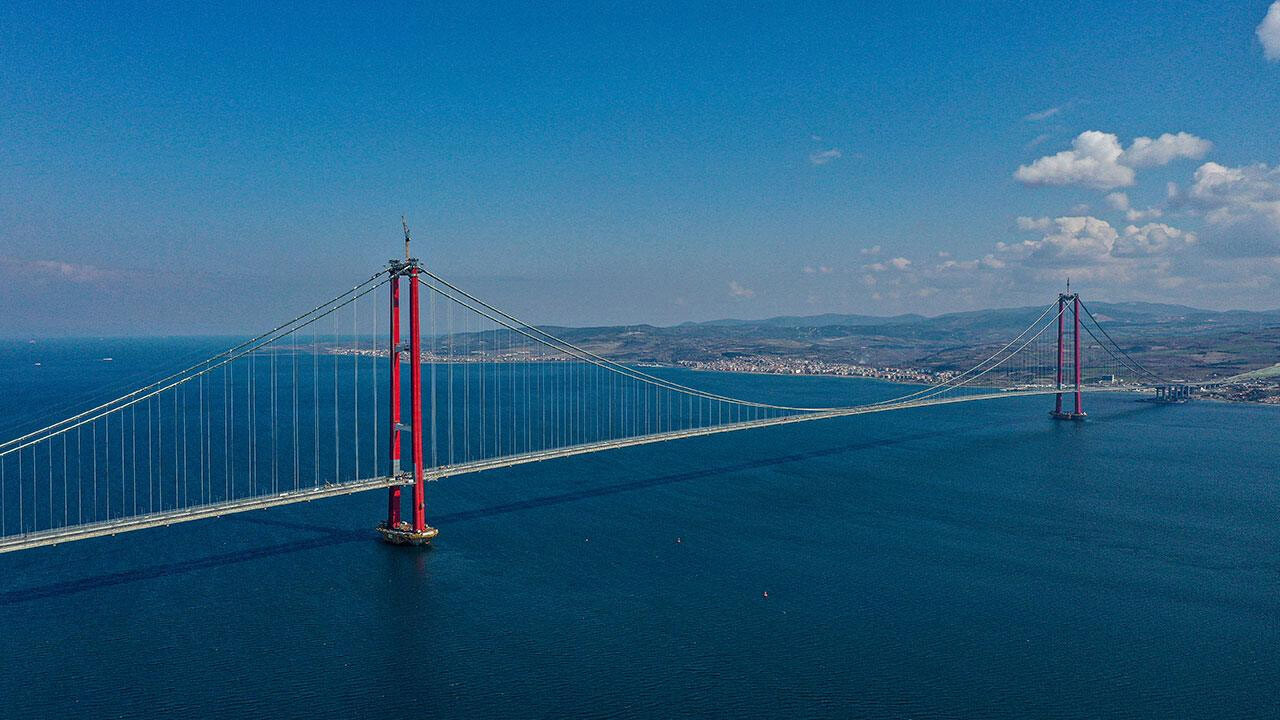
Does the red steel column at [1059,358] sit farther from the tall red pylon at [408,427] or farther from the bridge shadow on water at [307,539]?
the tall red pylon at [408,427]

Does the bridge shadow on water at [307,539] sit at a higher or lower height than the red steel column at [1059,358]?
lower

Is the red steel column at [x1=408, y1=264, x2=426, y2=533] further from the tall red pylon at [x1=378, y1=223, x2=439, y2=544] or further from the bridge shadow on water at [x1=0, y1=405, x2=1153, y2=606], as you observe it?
the bridge shadow on water at [x1=0, y1=405, x2=1153, y2=606]

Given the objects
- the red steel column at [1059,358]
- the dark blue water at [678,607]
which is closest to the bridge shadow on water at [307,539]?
the dark blue water at [678,607]

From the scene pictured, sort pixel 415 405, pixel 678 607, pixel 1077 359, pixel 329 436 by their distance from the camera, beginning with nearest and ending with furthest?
pixel 678 607
pixel 415 405
pixel 329 436
pixel 1077 359

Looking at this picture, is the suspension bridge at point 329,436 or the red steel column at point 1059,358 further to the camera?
the red steel column at point 1059,358

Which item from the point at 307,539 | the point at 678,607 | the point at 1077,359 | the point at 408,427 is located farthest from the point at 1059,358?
the point at 307,539

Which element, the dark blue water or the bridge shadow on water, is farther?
the bridge shadow on water

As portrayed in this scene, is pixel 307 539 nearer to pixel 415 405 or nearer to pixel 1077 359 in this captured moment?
pixel 415 405

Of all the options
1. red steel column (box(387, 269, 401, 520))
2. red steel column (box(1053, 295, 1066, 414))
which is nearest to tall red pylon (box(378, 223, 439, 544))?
red steel column (box(387, 269, 401, 520))
